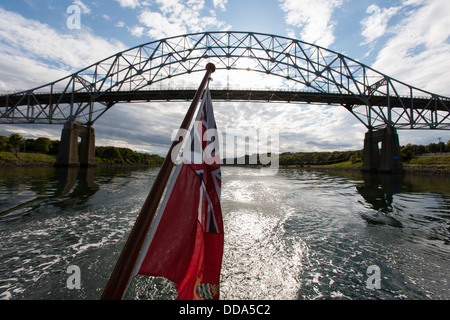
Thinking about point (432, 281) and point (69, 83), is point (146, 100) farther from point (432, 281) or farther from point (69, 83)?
point (432, 281)

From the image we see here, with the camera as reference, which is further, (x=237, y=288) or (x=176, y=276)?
(x=237, y=288)

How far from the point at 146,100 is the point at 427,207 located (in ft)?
168

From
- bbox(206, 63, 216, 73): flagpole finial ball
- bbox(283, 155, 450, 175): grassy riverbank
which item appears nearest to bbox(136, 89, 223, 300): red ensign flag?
bbox(206, 63, 216, 73): flagpole finial ball

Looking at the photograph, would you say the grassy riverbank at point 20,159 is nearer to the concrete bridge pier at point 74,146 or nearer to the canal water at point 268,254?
the concrete bridge pier at point 74,146

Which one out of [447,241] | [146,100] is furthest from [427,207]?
[146,100]

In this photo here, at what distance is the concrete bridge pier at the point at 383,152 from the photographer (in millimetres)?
33594

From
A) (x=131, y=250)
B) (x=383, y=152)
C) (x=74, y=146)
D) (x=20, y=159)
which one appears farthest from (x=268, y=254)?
(x=20, y=159)

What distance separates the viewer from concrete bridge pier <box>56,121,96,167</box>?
3659cm

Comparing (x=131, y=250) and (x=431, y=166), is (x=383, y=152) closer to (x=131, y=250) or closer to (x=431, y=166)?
(x=431, y=166)

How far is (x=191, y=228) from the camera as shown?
5.93ft

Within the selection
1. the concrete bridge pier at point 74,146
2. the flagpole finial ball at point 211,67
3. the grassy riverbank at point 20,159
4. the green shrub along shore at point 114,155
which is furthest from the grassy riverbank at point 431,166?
the grassy riverbank at point 20,159

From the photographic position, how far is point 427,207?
8789mm

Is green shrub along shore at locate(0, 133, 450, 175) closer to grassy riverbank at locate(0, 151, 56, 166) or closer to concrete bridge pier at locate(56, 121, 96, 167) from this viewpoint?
grassy riverbank at locate(0, 151, 56, 166)

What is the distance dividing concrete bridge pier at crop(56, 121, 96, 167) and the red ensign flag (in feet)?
146
